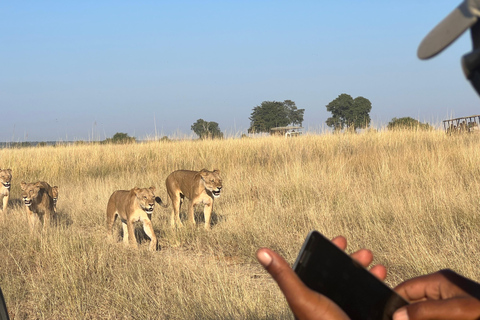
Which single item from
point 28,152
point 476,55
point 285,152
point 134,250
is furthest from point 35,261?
point 28,152

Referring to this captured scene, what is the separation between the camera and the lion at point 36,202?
8453mm

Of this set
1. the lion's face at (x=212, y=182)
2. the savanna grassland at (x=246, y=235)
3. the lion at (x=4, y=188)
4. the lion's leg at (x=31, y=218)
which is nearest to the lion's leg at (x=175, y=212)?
the savanna grassland at (x=246, y=235)

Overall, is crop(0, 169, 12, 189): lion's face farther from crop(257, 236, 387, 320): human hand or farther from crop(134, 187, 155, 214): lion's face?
crop(257, 236, 387, 320): human hand

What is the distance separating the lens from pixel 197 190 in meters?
8.49

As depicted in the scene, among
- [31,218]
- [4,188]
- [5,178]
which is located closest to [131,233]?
[31,218]

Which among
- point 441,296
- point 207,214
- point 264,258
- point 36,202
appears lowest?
point 207,214

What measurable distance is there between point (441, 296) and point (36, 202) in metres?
8.43

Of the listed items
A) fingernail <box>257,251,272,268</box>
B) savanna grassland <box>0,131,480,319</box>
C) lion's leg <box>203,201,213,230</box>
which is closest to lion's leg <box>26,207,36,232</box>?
savanna grassland <box>0,131,480,319</box>

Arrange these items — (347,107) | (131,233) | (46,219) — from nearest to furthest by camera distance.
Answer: (131,233), (46,219), (347,107)

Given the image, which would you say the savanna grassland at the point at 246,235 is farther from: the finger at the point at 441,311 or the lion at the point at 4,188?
the finger at the point at 441,311

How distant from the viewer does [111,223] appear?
8141 mm

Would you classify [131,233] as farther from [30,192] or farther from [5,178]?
[5,178]

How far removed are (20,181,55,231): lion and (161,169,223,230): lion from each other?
2.06 meters

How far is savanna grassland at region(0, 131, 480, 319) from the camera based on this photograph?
4.72 meters
